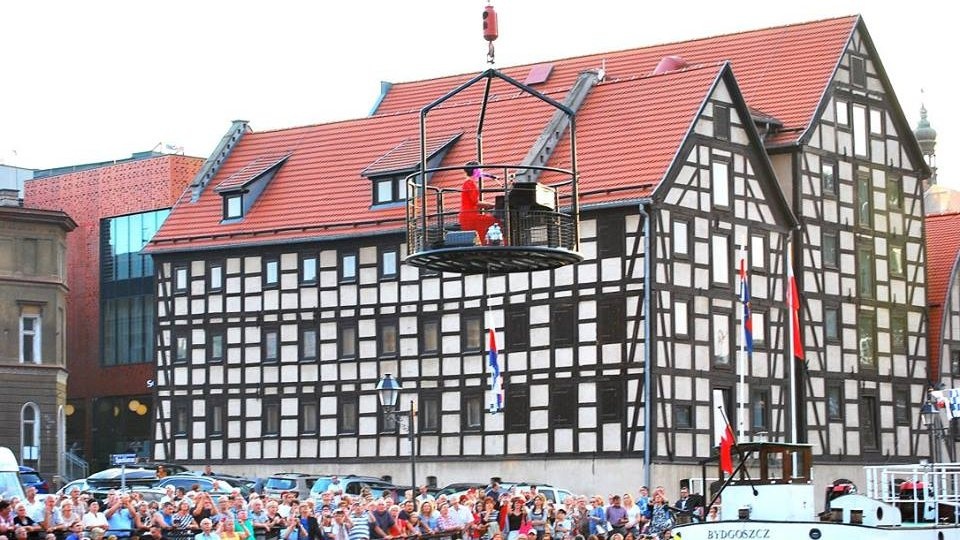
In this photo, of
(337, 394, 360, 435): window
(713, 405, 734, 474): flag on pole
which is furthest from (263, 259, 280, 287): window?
(713, 405, 734, 474): flag on pole

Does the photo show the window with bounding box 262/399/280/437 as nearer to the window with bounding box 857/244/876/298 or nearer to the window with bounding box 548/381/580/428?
the window with bounding box 548/381/580/428

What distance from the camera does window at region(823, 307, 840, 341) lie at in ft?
200

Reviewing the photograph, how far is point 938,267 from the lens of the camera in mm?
68438

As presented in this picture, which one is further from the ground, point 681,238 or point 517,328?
point 681,238

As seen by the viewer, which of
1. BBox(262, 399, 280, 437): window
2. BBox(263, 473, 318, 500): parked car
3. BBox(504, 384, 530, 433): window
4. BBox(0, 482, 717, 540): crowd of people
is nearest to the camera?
BBox(0, 482, 717, 540): crowd of people

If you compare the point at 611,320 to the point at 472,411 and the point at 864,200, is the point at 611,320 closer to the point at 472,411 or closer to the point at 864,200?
the point at 472,411

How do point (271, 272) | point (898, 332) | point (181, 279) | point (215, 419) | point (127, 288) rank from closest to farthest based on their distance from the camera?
point (271, 272), point (215, 419), point (181, 279), point (898, 332), point (127, 288)

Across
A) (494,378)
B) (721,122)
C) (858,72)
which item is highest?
(858,72)

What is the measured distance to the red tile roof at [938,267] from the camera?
6638 centimetres

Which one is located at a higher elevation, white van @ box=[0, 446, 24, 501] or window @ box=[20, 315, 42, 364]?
window @ box=[20, 315, 42, 364]

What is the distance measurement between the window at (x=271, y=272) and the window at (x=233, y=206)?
2.20m

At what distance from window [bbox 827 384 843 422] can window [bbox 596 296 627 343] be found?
895cm

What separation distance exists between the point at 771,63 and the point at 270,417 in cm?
1753

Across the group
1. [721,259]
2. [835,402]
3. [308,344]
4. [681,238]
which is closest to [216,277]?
[308,344]
